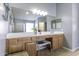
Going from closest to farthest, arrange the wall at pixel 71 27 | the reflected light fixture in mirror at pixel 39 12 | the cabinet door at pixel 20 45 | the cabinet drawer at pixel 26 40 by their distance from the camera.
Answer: the cabinet door at pixel 20 45 < the cabinet drawer at pixel 26 40 < the reflected light fixture in mirror at pixel 39 12 < the wall at pixel 71 27

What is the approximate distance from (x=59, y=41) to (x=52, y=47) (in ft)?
1.30

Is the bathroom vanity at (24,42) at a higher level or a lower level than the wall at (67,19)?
lower

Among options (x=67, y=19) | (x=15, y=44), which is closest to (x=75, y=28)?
(x=67, y=19)

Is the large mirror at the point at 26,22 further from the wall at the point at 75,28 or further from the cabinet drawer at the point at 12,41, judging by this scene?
the wall at the point at 75,28

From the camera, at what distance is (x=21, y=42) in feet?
7.08

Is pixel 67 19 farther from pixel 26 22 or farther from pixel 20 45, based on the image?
pixel 20 45

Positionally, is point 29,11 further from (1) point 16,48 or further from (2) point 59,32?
(2) point 59,32

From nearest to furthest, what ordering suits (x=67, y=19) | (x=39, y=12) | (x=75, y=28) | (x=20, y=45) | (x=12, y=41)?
(x=12, y=41) → (x=20, y=45) → (x=39, y=12) → (x=75, y=28) → (x=67, y=19)

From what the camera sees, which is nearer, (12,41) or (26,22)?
(12,41)

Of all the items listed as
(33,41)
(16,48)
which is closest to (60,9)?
(33,41)

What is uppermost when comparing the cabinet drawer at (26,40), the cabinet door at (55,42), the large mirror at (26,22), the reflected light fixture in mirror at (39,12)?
the reflected light fixture in mirror at (39,12)

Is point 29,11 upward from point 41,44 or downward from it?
upward

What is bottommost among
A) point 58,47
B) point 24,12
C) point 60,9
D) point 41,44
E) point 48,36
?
point 58,47

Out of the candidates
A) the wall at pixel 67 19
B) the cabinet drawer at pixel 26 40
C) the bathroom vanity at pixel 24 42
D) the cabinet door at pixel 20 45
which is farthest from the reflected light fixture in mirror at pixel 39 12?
the cabinet door at pixel 20 45
